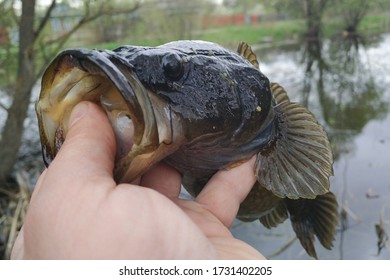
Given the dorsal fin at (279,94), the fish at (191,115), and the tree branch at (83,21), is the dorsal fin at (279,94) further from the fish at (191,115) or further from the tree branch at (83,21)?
the tree branch at (83,21)

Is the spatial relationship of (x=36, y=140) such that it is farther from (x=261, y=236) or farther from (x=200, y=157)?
(x=200, y=157)

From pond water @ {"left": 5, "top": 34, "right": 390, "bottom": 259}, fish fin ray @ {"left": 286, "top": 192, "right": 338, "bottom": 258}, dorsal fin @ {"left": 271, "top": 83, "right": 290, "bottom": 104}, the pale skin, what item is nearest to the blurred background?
pond water @ {"left": 5, "top": 34, "right": 390, "bottom": 259}

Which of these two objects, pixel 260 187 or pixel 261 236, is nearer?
pixel 260 187

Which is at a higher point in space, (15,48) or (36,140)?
(15,48)

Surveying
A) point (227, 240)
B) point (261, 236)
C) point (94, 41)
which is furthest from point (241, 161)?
point (94, 41)

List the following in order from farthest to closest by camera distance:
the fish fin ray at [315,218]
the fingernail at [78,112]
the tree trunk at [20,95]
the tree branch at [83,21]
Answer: the tree branch at [83,21] → the tree trunk at [20,95] → the fish fin ray at [315,218] → the fingernail at [78,112]

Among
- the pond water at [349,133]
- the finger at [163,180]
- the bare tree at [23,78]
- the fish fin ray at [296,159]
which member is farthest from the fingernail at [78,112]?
the bare tree at [23,78]
